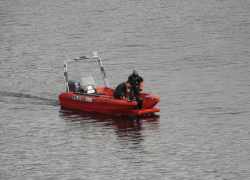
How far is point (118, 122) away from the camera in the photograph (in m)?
23.8

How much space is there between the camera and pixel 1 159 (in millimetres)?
18922

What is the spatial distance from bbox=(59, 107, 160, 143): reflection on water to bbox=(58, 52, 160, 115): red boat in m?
0.31

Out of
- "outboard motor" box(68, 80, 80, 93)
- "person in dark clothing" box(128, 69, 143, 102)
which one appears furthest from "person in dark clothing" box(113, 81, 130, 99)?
"outboard motor" box(68, 80, 80, 93)

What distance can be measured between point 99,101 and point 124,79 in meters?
11.1

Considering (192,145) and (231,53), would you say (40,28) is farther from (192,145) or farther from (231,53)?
(192,145)

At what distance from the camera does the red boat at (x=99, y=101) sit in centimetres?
2414

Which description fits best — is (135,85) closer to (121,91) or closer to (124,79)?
(121,91)

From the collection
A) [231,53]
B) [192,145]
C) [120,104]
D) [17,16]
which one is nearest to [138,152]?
[192,145]

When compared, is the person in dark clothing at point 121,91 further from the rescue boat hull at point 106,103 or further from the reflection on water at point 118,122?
the reflection on water at point 118,122

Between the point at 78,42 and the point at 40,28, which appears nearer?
the point at 78,42

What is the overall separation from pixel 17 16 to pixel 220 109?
41665 millimetres

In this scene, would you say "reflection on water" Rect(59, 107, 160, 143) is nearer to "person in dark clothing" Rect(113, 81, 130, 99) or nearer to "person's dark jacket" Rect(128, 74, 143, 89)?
"person in dark clothing" Rect(113, 81, 130, 99)

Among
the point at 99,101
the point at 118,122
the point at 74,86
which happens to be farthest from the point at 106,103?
the point at 74,86

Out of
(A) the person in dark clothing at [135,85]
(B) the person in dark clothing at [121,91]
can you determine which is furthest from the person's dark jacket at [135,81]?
(B) the person in dark clothing at [121,91]
